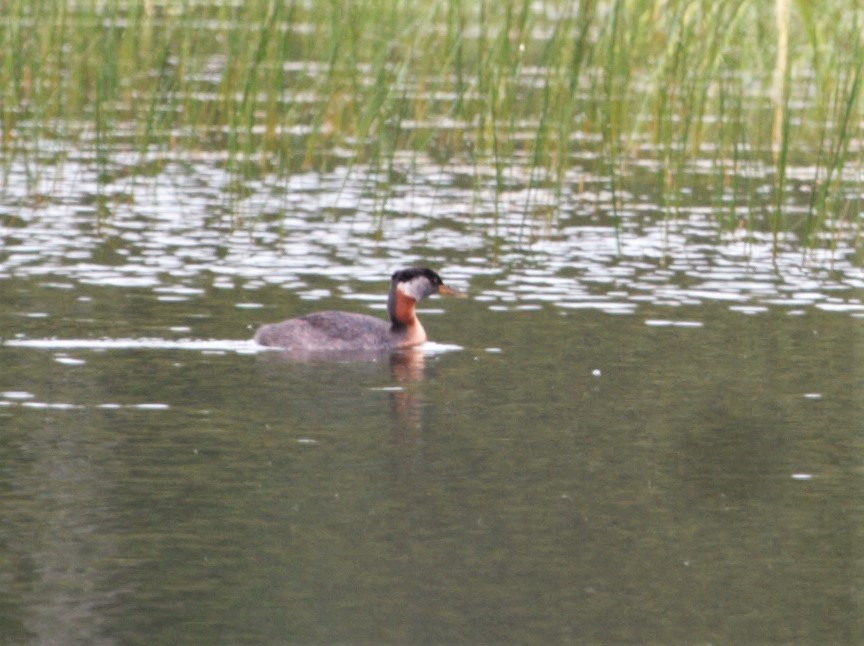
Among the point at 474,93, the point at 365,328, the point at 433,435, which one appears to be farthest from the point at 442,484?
the point at 474,93

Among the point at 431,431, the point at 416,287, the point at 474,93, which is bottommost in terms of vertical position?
the point at 431,431

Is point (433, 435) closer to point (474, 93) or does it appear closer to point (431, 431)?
point (431, 431)

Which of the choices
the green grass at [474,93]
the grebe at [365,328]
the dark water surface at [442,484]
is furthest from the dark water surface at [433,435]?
the green grass at [474,93]

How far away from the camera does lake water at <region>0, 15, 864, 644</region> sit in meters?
7.16

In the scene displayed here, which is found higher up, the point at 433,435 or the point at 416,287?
the point at 416,287

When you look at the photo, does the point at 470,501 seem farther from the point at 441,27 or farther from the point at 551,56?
the point at 441,27

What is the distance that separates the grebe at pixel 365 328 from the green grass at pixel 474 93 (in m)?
1.79

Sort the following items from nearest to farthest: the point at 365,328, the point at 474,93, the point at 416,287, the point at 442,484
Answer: the point at 442,484
the point at 365,328
the point at 416,287
the point at 474,93

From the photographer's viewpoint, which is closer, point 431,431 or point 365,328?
point 431,431

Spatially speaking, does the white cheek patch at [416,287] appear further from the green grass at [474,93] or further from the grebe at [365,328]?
the green grass at [474,93]

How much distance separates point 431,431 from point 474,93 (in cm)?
1006

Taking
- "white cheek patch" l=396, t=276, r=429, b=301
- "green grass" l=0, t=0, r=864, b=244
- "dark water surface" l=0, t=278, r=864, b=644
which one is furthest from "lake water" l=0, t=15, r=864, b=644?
"green grass" l=0, t=0, r=864, b=244

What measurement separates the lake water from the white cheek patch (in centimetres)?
35

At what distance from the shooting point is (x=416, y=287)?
12945mm
